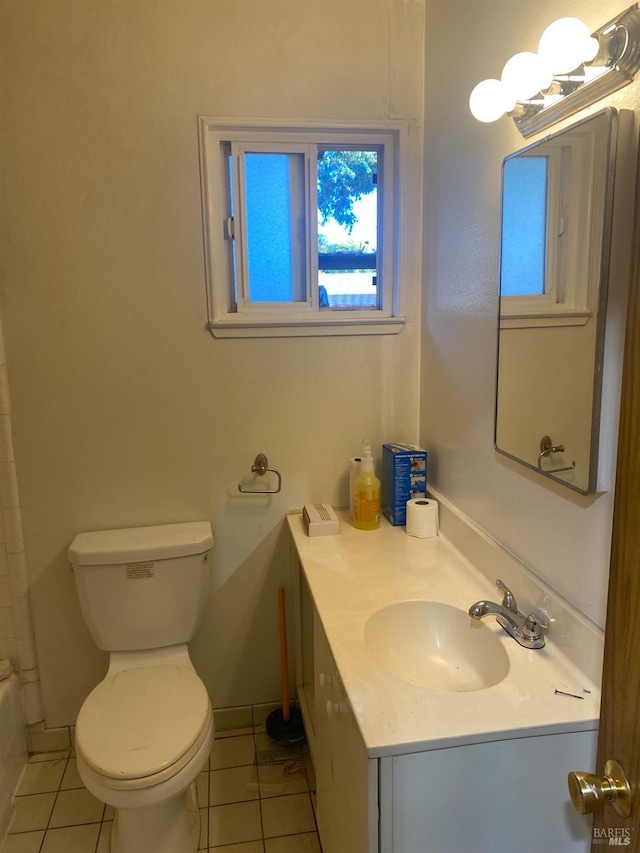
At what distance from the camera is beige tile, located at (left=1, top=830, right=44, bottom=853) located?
5.64 ft

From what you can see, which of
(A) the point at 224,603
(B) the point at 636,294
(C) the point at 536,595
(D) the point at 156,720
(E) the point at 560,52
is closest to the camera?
(B) the point at 636,294

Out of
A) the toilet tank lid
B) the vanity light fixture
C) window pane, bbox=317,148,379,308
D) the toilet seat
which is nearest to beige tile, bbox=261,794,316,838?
the toilet seat

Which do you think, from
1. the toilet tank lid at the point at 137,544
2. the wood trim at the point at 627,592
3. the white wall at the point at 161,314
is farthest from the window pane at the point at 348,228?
the wood trim at the point at 627,592

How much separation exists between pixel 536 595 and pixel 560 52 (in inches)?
39.5

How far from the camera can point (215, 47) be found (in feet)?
5.89

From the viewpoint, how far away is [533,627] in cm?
123

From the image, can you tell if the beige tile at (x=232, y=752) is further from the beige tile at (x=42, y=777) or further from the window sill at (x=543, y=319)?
the window sill at (x=543, y=319)

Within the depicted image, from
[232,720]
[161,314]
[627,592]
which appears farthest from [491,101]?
[232,720]

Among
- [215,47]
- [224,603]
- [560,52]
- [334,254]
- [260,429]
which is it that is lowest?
[224,603]

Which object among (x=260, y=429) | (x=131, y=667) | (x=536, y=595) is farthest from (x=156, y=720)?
(x=536, y=595)

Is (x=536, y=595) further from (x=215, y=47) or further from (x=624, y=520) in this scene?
(x=215, y=47)

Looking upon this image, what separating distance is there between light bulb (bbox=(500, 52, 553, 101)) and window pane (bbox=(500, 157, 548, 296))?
0.13 m

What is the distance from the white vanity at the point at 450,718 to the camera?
1012mm

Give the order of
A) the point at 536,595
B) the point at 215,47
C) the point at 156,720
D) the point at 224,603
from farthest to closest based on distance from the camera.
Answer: the point at 224,603 → the point at 215,47 → the point at 156,720 → the point at 536,595
